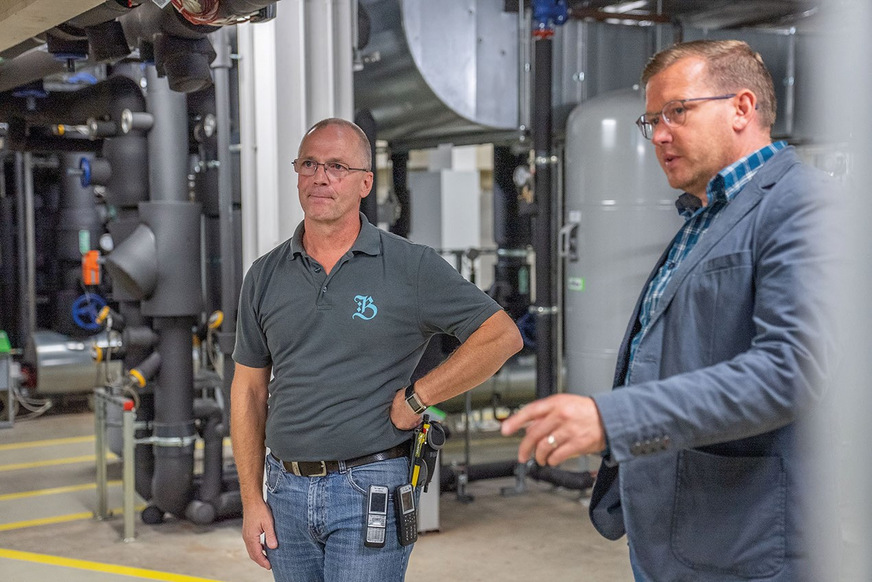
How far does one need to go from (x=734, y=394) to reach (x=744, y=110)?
0.50 m

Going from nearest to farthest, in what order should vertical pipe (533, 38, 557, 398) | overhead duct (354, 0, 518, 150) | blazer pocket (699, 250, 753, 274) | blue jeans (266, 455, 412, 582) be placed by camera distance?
blazer pocket (699, 250, 753, 274) → blue jeans (266, 455, 412, 582) → overhead duct (354, 0, 518, 150) → vertical pipe (533, 38, 557, 398)

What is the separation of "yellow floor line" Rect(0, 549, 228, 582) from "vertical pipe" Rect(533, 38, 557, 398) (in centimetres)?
245

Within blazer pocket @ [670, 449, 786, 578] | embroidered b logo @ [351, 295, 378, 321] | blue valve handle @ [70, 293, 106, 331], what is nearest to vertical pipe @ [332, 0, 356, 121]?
embroidered b logo @ [351, 295, 378, 321]

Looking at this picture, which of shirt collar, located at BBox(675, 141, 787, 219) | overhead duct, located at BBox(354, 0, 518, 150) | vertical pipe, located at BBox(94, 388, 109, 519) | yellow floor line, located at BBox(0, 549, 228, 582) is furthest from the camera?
overhead duct, located at BBox(354, 0, 518, 150)

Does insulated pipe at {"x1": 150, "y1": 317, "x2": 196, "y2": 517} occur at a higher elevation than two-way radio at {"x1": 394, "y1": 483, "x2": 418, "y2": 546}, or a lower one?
lower

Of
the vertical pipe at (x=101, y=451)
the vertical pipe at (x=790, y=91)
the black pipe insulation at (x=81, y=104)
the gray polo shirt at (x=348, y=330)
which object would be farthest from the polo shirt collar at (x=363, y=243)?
the vertical pipe at (x=790, y=91)

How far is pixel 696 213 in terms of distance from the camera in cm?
164

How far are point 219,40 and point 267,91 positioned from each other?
4.87 ft

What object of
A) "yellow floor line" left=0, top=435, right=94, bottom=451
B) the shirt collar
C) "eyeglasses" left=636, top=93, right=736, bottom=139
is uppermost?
"eyeglasses" left=636, top=93, right=736, bottom=139

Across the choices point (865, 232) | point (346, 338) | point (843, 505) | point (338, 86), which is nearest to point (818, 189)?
point (865, 232)

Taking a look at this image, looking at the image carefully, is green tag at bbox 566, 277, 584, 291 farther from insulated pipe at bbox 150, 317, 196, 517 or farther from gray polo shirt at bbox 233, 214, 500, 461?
gray polo shirt at bbox 233, 214, 500, 461

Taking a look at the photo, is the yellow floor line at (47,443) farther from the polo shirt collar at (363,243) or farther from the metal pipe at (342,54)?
the polo shirt collar at (363,243)

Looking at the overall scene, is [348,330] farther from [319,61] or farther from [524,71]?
[524,71]

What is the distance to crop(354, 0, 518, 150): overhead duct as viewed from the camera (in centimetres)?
561
